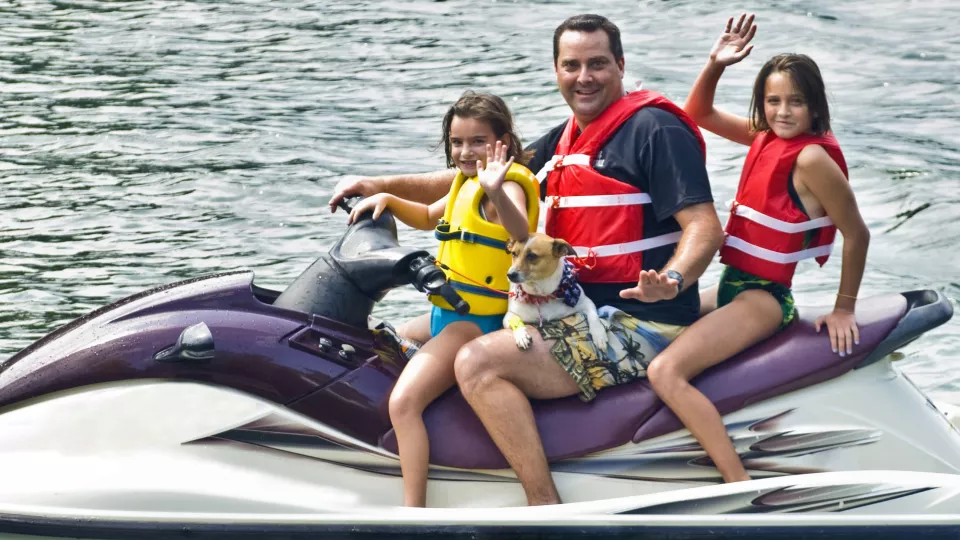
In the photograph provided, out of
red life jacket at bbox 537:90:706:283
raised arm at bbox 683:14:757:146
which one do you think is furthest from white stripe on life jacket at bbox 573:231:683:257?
raised arm at bbox 683:14:757:146

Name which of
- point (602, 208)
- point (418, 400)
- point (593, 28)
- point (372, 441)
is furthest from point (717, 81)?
point (372, 441)

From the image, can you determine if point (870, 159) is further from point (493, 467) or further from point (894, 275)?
point (493, 467)

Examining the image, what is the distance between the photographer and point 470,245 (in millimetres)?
3916

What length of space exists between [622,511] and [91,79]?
12271 millimetres

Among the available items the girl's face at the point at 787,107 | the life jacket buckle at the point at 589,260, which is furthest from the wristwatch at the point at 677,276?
the girl's face at the point at 787,107

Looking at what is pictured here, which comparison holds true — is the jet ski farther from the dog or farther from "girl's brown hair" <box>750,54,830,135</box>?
"girl's brown hair" <box>750,54,830,135</box>

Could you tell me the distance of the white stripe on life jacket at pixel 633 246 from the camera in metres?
3.93

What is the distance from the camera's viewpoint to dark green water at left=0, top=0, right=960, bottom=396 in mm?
9188

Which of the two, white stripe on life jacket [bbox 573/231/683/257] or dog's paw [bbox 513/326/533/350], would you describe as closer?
dog's paw [bbox 513/326/533/350]

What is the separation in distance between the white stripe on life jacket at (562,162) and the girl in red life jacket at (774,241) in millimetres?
516

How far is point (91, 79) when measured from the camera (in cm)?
1459

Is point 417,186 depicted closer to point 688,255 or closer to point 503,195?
point 503,195

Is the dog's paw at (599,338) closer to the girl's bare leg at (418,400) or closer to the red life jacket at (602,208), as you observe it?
the red life jacket at (602,208)

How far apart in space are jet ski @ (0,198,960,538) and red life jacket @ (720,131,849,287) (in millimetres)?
232
